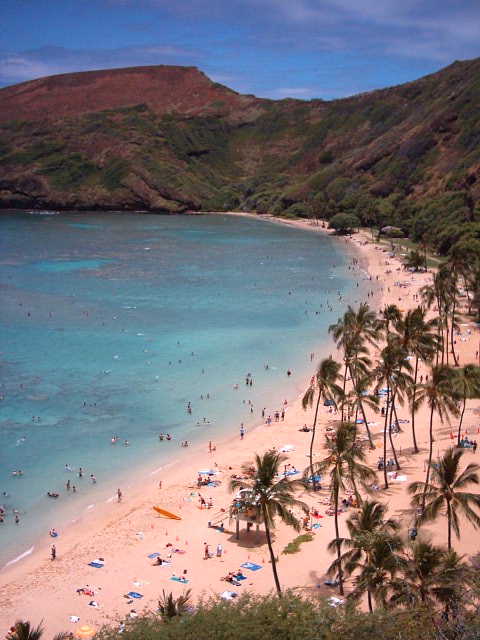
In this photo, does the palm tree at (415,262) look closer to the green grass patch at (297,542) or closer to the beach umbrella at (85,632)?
the green grass patch at (297,542)

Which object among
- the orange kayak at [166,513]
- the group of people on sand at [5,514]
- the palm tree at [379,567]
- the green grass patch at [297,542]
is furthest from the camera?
the group of people on sand at [5,514]

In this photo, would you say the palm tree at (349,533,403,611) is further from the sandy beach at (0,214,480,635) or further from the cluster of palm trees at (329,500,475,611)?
the sandy beach at (0,214,480,635)

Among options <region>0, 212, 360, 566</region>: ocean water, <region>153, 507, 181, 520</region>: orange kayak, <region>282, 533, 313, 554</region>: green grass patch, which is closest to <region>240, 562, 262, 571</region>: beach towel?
<region>282, 533, 313, 554</region>: green grass patch

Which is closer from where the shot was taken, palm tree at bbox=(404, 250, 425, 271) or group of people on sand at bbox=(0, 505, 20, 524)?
group of people on sand at bbox=(0, 505, 20, 524)

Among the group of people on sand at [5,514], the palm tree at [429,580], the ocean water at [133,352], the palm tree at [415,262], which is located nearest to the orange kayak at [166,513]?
the ocean water at [133,352]

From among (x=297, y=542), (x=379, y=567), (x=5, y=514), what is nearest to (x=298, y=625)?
(x=379, y=567)

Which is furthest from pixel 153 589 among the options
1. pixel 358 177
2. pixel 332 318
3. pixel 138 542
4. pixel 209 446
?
pixel 358 177
